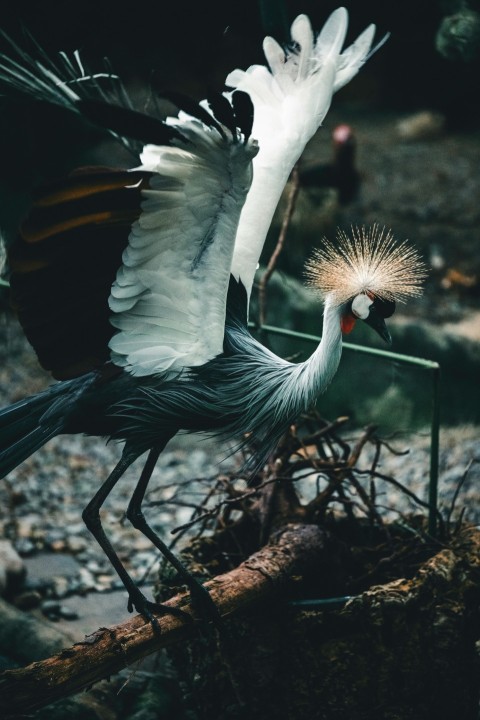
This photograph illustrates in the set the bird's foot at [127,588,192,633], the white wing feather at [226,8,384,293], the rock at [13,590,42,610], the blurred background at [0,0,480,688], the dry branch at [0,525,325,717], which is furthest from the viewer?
the blurred background at [0,0,480,688]

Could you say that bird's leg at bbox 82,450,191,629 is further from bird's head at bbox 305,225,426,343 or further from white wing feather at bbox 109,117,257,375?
bird's head at bbox 305,225,426,343

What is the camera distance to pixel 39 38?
8.29ft

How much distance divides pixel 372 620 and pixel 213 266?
1002 mm

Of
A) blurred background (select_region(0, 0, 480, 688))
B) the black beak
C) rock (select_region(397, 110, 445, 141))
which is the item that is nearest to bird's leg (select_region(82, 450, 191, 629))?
blurred background (select_region(0, 0, 480, 688))

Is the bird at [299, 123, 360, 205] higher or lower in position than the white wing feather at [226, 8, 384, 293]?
higher

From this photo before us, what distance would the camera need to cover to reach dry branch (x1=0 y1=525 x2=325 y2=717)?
1884 millimetres

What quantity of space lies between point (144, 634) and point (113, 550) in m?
0.27

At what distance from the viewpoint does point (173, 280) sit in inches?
86.8

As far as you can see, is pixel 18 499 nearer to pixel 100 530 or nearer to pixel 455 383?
pixel 100 530

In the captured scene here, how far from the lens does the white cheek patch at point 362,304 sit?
2369mm

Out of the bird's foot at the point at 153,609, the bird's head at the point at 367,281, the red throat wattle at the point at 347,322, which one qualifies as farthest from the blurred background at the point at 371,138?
the bird's foot at the point at 153,609

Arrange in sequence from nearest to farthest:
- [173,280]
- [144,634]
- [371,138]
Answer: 1. [144,634]
2. [173,280]
3. [371,138]

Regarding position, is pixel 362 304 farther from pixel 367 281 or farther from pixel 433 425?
pixel 433 425

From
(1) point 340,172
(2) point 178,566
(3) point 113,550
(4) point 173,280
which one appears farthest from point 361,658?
(1) point 340,172
